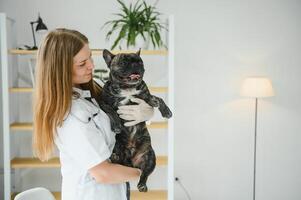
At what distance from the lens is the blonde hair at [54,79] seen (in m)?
1.15

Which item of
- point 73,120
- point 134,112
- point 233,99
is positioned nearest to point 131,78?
point 134,112

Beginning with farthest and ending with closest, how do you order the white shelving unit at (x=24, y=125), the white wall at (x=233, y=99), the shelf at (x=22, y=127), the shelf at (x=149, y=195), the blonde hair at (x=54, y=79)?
the white wall at (x=233, y=99), the shelf at (x=149, y=195), the shelf at (x=22, y=127), the white shelving unit at (x=24, y=125), the blonde hair at (x=54, y=79)

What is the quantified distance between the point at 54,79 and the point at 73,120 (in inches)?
5.8

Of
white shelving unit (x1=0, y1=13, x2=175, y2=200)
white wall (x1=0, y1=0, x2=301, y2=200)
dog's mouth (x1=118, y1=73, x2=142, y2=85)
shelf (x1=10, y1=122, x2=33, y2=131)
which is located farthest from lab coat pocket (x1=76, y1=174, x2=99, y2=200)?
white wall (x1=0, y1=0, x2=301, y2=200)

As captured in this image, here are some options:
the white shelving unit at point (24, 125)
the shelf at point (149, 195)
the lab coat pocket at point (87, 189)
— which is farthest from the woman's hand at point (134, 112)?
the shelf at point (149, 195)

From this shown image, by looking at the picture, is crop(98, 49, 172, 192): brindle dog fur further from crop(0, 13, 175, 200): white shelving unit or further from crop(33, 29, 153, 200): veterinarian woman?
crop(0, 13, 175, 200): white shelving unit

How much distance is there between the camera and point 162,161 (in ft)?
9.96

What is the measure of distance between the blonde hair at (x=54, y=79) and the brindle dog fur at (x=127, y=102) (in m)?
0.16

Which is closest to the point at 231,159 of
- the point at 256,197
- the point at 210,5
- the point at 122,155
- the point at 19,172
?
the point at 256,197

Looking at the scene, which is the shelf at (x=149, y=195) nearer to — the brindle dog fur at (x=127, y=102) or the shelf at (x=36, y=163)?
the shelf at (x=36, y=163)

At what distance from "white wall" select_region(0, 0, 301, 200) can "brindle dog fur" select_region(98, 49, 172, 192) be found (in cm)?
200

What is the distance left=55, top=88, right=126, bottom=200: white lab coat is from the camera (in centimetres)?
118

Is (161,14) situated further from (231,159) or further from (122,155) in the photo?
(122,155)

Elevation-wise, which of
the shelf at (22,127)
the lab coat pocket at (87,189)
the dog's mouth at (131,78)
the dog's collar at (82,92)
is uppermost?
the dog's mouth at (131,78)
